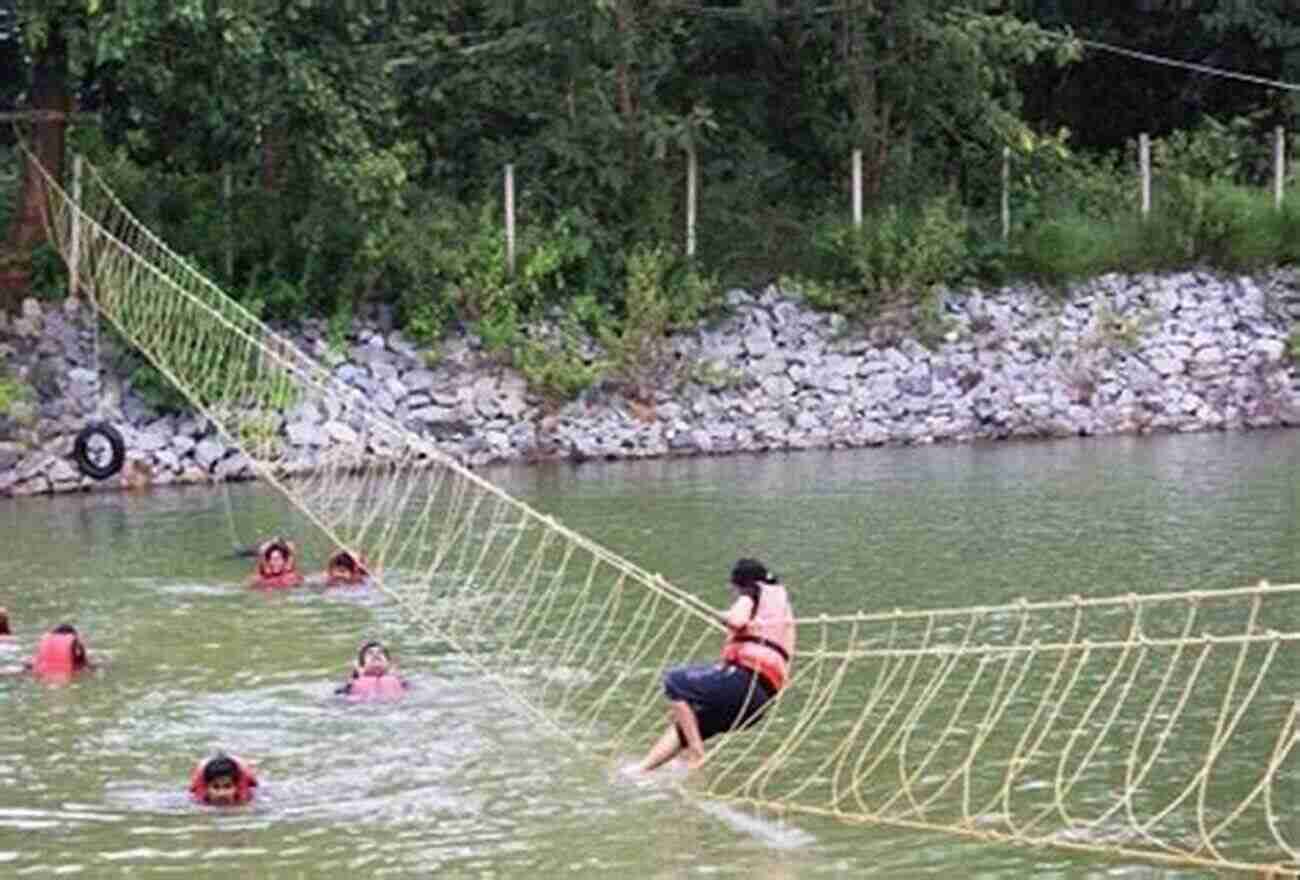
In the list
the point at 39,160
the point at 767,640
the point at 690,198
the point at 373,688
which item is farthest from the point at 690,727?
the point at 690,198

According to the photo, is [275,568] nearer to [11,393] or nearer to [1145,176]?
[11,393]

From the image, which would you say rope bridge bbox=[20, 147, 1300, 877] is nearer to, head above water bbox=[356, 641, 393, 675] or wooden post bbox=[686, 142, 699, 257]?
head above water bbox=[356, 641, 393, 675]

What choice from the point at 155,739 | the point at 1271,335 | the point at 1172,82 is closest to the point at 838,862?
the point at 155,739

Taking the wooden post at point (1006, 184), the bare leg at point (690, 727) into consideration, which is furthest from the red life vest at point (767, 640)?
the wooden post at point (1006, 184)

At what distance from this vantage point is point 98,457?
99.7 feet

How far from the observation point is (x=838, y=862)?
41.9 feet

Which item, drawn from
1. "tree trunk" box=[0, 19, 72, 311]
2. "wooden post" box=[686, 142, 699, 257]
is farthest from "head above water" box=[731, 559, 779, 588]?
"wooden post" box=[686, 142, 699, 257]

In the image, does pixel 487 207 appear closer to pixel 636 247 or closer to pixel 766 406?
pixel 636 247

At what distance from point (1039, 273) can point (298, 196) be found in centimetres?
1073

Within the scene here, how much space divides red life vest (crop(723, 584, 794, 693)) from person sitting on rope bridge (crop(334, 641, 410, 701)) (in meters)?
4.03

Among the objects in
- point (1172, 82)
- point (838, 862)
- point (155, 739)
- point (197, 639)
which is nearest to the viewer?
point (838, 862)

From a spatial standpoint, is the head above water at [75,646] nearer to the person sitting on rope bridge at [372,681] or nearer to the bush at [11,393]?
the person sitting on rope bridge at [372,681]

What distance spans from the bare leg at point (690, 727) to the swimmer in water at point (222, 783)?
2.43 m

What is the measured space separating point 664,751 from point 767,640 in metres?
1.00
